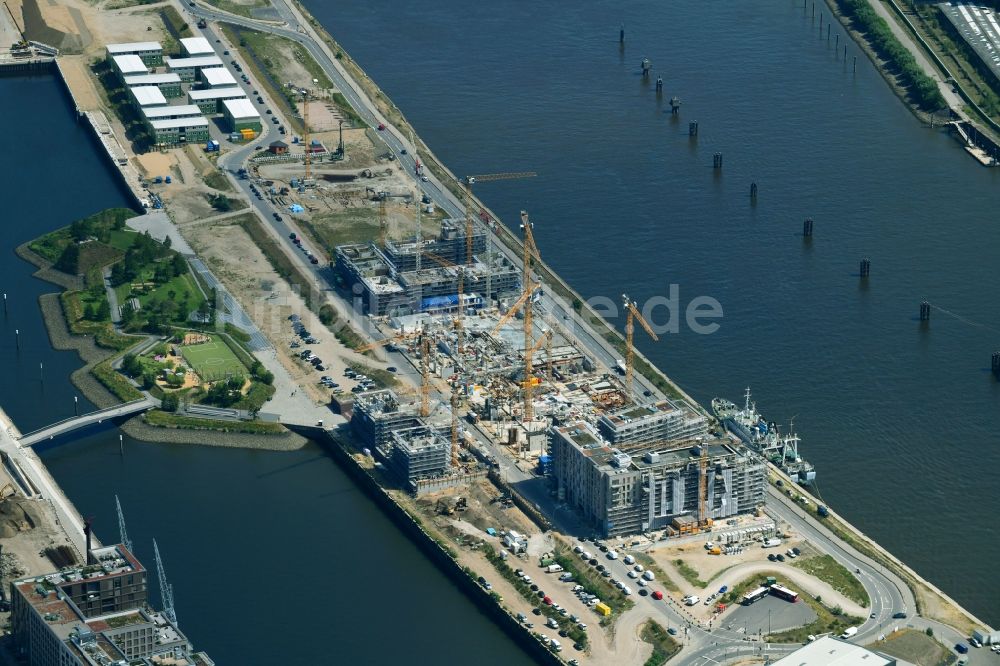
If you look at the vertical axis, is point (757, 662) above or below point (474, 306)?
below

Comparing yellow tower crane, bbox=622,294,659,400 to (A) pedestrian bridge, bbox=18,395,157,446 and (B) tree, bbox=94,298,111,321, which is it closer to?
(A) pedestrian bridge, bbox=18,395,157,446

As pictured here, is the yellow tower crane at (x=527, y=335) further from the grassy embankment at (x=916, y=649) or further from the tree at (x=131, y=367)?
the grassy embankment at (x=916, y=649)

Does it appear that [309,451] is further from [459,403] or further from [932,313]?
[932,313]

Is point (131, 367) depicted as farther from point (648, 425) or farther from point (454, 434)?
point (648, 425)

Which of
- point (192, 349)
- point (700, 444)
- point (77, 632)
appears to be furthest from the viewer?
point (192, 349)

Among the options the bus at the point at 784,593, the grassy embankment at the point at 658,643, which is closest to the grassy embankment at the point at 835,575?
the bus at the point at 784,593

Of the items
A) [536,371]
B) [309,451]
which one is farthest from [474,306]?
[309,451]

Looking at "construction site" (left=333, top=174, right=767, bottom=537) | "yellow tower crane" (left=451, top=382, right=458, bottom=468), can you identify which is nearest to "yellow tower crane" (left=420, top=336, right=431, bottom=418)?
"construction site" (left=333, top=174, right=767, bottom=537)
